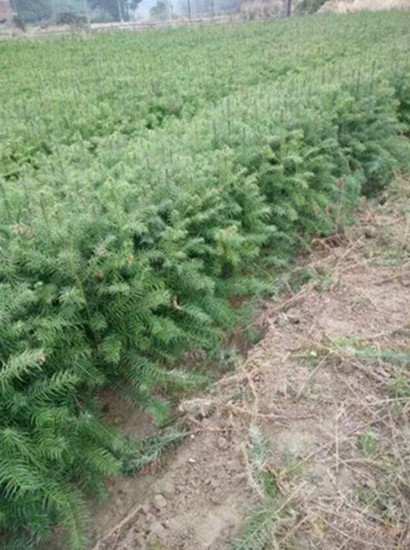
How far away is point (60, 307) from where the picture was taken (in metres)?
2.60

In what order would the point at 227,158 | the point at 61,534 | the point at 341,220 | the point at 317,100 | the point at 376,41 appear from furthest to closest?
the point at 376,41 → the point at 317,100 → the point at 341,220 → the point at 227,158 → the point at 61,534

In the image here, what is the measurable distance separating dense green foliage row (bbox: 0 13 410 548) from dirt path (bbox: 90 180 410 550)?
28 centimetres

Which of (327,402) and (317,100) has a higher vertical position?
(317,100)

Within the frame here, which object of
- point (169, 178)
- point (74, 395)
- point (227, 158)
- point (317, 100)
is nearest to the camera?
point (74, 395)

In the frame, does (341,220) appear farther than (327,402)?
Yes

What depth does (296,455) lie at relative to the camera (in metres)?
2.44

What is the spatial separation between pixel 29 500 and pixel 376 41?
12366mm

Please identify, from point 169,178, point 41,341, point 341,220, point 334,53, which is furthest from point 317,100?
point 334,53

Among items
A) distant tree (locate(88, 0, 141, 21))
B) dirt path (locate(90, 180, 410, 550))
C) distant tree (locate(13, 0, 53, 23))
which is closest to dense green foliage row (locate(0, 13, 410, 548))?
dirt path (locate(90, 180, 410, 550))

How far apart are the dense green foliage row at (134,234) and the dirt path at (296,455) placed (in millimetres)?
276

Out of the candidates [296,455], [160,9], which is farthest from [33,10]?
[296,455]

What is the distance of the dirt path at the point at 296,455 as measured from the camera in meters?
2.15

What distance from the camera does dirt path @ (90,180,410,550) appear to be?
2.15 metres

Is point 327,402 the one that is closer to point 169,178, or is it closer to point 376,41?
point 169,178
